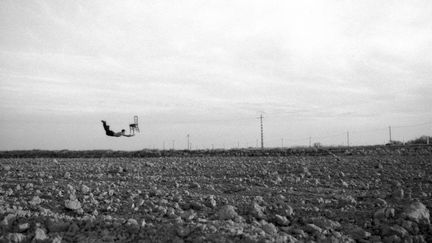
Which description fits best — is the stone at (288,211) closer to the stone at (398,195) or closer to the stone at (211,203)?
the stone at (211,203)

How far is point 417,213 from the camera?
5.33 meters

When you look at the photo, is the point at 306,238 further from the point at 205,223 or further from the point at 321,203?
the point at 321,203

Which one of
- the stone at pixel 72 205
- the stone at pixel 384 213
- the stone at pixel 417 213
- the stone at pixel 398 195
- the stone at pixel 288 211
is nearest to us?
the stone at pixel 417 213

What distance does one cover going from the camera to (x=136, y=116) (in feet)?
77.5

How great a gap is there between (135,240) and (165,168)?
8.35 m

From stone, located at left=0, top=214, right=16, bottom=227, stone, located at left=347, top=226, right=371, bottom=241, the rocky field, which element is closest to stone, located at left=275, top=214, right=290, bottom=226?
the rocky field

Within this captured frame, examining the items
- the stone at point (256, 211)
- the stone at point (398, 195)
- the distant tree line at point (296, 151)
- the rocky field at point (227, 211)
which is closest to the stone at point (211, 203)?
the rocky field at point (227, 211)

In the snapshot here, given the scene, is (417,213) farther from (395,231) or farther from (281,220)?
(281,220)

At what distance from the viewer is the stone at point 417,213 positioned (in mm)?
5188

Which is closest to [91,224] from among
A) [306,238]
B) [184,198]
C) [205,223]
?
[205,223]

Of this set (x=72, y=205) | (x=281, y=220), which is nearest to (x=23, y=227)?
(x=72, y=205)

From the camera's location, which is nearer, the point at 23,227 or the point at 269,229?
the point at 269,229

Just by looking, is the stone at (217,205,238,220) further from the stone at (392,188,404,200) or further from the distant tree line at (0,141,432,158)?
the distant tree line at (0,141,432,158)

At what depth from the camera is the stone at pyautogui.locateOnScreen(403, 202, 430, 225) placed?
5.19 m
